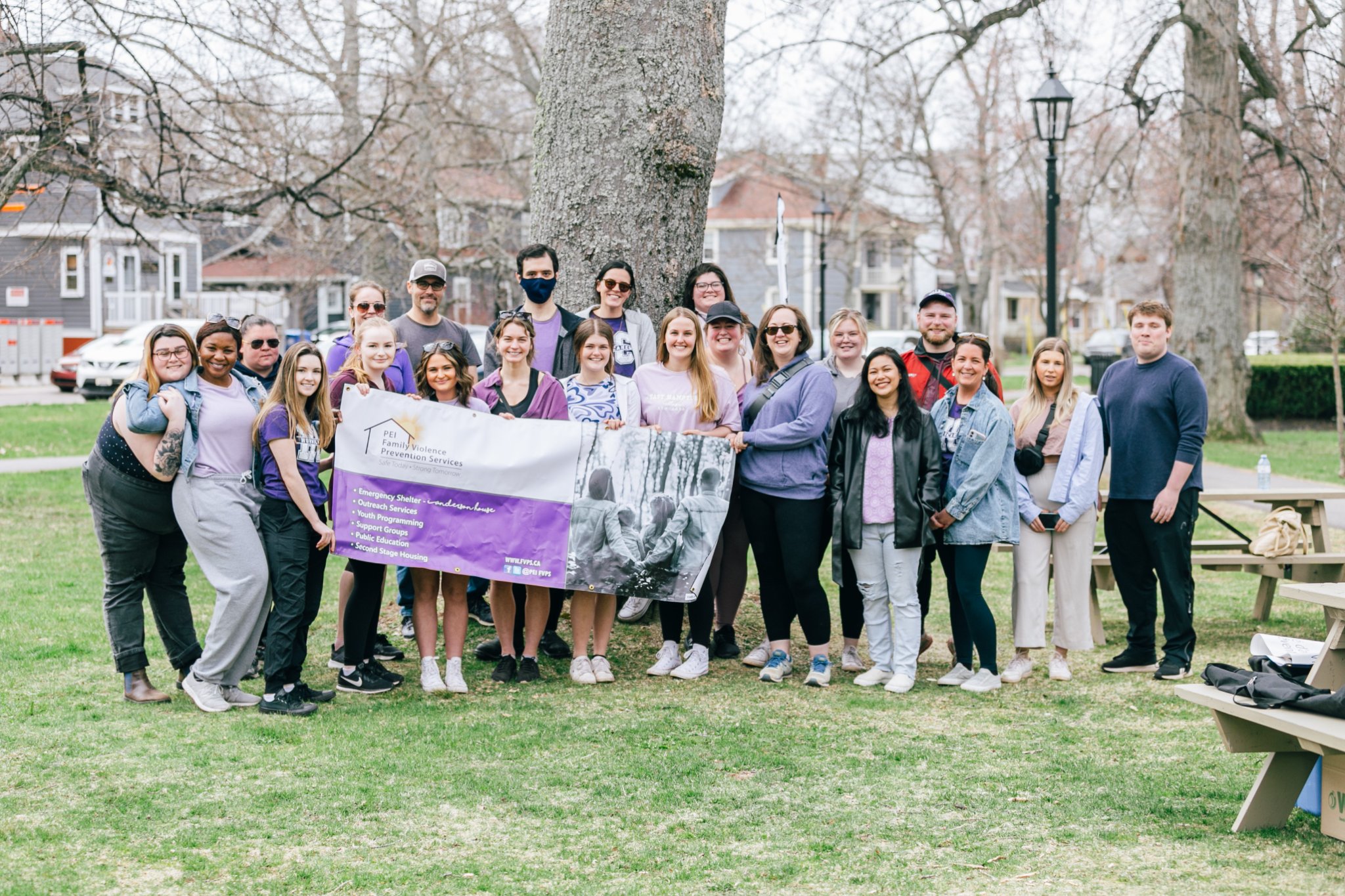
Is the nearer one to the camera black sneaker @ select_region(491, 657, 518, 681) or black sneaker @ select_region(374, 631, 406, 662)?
black sneaker @ select_region(491, 657, 518, 681)

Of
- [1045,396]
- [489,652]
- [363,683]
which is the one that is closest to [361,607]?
[363,683]

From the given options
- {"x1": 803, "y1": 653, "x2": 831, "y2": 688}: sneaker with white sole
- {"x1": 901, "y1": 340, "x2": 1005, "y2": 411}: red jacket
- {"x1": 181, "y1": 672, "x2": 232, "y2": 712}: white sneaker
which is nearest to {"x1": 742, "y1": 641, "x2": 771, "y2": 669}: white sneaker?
{"x1": 803, "y1": 653, "x2": 831, "y2": 688}: sneaker with white sole

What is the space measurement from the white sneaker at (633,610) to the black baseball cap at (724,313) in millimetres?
2164

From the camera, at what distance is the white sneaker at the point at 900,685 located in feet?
23.4

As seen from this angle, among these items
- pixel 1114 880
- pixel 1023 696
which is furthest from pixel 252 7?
pixel 1114 880

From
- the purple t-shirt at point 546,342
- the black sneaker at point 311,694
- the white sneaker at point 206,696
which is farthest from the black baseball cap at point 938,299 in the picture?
the white sneaker at point 206,696

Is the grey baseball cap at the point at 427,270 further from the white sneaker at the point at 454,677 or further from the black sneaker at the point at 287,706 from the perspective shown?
the black sneaker at the point at 287,706

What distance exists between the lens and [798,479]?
7.14 meters

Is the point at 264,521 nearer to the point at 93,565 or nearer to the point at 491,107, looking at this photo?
the point at 93,565

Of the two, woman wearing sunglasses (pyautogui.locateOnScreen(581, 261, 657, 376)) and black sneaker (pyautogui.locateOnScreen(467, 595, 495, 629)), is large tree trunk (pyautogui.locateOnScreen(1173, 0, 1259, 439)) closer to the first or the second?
woman wearing sunglasses (pyautogui.locateOnScreen(581, 261, 657, 376))

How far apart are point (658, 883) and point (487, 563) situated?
9.20 feet

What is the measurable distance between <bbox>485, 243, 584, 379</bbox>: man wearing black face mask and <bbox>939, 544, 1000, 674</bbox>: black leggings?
2.26 metres

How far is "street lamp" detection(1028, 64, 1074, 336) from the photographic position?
47.8ft

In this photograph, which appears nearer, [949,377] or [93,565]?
[949,377]
